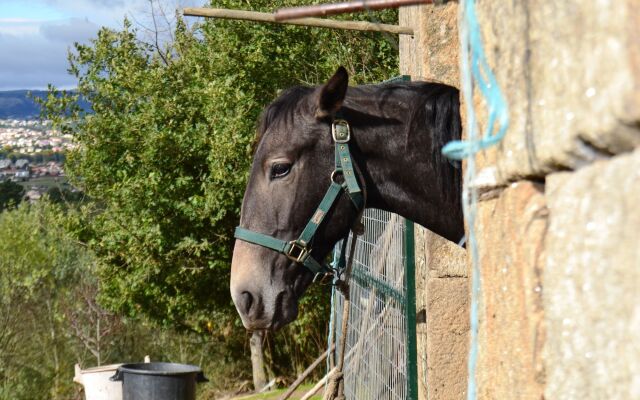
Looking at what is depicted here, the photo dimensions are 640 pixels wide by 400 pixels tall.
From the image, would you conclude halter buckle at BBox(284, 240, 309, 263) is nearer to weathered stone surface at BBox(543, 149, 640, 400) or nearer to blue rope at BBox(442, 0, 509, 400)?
blue rope at BBox(442, 0, 509, 400)

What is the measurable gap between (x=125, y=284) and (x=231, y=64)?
293cm

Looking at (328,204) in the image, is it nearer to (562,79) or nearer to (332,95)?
(332,95)

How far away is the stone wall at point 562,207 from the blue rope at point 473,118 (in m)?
0.02

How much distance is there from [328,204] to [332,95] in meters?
0.42

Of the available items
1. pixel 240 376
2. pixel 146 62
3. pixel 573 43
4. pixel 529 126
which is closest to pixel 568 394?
pixel 529 126

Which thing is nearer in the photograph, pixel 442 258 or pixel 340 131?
pixel 340 131

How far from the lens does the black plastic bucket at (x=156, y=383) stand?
9359 millimetres

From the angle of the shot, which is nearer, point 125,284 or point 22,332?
point 125,284

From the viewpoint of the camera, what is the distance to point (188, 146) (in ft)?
32.2

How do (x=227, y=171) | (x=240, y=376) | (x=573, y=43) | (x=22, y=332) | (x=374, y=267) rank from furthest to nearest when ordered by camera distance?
(x=22, y=332) → (x=240, y=376) → (x=227, y=171) → (x=374, y=267) → (x=573, y=43)

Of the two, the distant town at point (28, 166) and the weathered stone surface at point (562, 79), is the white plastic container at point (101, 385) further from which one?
the distant town at point (28, 166)

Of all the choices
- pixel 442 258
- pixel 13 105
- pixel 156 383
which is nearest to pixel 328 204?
pixel 442 258

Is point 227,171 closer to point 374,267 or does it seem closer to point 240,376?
point 374,267

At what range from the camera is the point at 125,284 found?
10.9 metres
